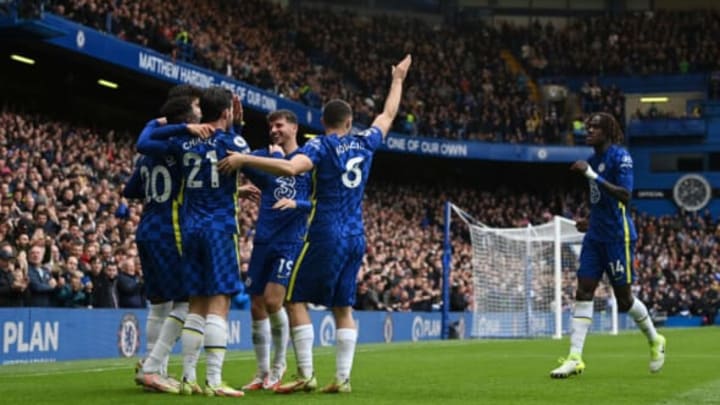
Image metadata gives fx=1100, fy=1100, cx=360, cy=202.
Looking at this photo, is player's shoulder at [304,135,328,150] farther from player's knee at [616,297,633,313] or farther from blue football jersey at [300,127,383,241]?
player's knee at [616,297,633,313]

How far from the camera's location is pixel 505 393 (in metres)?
8.90

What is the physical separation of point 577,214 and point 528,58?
9.66 metres

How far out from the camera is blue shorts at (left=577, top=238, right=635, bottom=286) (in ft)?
36.8

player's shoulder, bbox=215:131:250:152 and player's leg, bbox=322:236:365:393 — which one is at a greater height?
player's shoulder, bbox=215:131:250:152

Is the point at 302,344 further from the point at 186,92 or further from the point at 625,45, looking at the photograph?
the point at 625,45

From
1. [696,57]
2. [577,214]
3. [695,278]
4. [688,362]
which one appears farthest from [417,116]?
[688,362]

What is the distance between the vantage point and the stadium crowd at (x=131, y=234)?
1755cm

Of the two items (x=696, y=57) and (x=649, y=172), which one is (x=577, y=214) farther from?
(x=696, y=57)

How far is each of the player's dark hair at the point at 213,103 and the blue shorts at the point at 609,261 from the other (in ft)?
14.8

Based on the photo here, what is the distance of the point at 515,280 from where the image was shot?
29.5 m

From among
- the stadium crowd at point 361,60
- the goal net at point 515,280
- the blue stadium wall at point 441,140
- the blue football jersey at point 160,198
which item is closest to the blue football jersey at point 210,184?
the blue football jersey at point 160,198

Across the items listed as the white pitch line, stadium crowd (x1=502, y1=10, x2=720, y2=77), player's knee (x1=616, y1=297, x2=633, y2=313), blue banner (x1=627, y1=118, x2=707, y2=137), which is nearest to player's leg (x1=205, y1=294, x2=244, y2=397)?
the white pitch line

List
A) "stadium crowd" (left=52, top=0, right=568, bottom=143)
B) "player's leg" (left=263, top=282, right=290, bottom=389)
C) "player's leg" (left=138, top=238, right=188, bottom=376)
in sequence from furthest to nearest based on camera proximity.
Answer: "stadium crowd" (left=52, top=0, right=568, bottom=143), "player's leg" (left=263, top=282, right=290, bottom=389), "player's leg" (left=138, top=238, right=188, bottom=376)

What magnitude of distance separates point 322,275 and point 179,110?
6.16 feet
